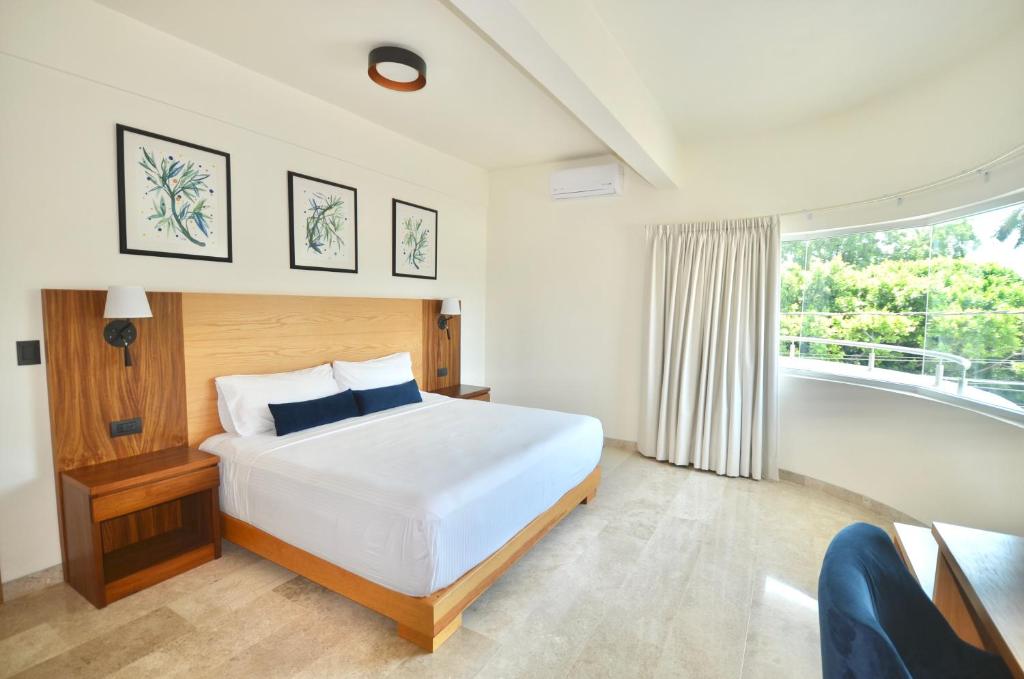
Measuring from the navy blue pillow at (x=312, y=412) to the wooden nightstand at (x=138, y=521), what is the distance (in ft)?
1.23

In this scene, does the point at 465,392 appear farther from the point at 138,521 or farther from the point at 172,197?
the point at 172,197

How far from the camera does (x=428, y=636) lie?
180 cm

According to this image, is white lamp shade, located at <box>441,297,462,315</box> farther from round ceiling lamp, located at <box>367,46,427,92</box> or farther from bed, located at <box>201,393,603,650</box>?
round ceiling lamp, located at <box>367,46,427,92</box>

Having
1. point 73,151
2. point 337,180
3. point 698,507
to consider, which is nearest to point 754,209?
point 698,507

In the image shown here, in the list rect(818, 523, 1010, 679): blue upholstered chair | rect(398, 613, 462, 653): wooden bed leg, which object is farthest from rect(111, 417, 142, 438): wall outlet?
rect(818, 523, 1010, 679): blue upholstered chair

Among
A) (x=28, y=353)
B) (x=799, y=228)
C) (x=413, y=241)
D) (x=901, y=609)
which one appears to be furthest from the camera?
(x=413, y=241)

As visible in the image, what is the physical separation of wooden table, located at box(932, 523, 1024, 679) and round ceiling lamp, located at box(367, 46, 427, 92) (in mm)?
3005

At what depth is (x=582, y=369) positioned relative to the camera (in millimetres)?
4598

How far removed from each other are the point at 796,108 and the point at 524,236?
8.21ft

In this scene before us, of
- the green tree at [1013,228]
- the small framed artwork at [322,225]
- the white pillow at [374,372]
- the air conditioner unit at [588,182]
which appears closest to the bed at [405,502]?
the white pillow at [374,372]

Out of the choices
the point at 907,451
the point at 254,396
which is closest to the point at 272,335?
the point at 254,396

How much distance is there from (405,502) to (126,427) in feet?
5.52

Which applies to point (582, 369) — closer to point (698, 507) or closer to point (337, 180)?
point (698, 507)

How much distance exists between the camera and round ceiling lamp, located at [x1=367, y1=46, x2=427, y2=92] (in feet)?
8.38
